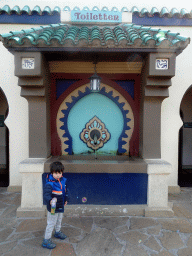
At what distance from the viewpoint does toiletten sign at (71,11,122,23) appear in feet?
17.1

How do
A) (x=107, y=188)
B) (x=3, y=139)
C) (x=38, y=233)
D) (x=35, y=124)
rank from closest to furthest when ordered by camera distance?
1. (x=38, y=233)
2. (x=107, y=188)
3. (x=35, y=124)
4. (x=3, y=139)

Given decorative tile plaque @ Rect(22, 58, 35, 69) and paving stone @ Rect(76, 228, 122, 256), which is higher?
decorative tile plaque @ Rect(22, 58, 35, 69)

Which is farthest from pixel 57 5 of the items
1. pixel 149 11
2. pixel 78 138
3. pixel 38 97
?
pixel 78 138

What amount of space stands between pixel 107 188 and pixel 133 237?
3.83 feet

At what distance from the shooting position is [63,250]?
3.17 meters

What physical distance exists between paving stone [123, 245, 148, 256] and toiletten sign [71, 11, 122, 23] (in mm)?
5242

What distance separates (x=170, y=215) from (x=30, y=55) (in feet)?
14.7

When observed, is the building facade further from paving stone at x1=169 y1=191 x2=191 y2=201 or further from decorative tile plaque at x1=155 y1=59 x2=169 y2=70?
paving stone at x1=169 y1=191 x2=191 y2=201

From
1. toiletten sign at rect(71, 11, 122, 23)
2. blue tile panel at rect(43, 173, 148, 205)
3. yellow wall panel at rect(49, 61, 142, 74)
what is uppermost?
toiletten sign at rect(71, 11, 122, 23)

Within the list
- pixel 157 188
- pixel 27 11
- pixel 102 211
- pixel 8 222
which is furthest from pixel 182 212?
A: pixel 27 11

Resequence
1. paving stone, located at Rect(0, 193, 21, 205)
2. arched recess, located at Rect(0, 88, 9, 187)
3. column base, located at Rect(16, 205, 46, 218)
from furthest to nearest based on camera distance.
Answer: arched recess, located at Rect(0, 88, 9, 187)
paving stone, located at Rect(0, 193, 21, 205)
column base, located at Rect(16, 205, 46, 218)

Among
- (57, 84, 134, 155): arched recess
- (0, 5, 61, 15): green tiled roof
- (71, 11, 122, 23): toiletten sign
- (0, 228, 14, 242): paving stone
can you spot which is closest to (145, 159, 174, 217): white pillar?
(57, 84, 134, 155): arched recess

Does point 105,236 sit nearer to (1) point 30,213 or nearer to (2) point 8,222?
(1) point 30,213

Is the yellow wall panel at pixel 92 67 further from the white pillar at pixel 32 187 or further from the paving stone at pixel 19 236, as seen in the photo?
the paving stone at pixel 19 236
